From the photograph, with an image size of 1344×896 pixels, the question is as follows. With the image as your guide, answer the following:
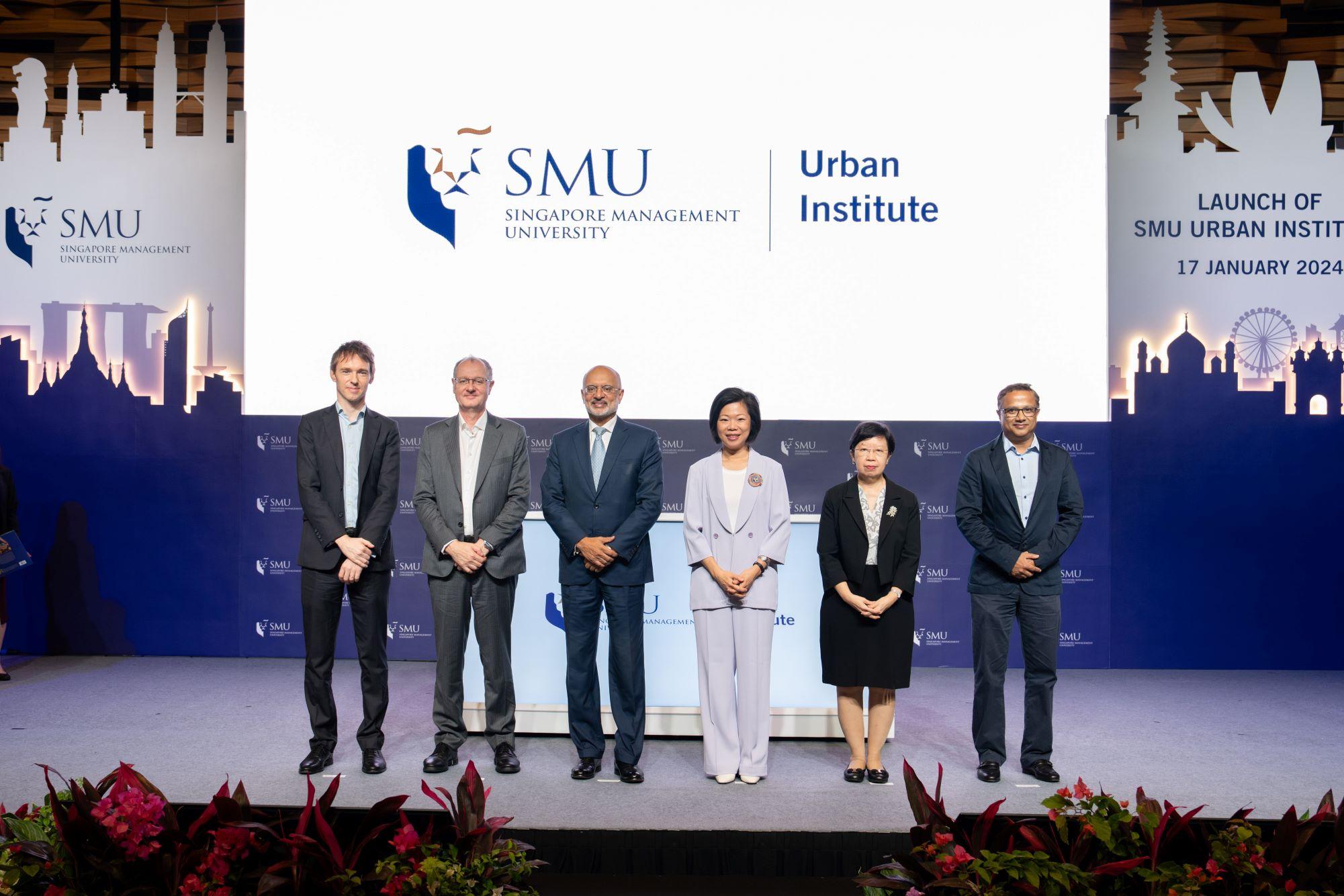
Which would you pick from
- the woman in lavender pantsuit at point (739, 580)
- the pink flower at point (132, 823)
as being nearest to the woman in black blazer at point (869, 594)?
the woman in lavender pantsuit at point (739, 580)

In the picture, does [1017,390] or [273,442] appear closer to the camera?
[1017,390]

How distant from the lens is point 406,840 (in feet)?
6.08

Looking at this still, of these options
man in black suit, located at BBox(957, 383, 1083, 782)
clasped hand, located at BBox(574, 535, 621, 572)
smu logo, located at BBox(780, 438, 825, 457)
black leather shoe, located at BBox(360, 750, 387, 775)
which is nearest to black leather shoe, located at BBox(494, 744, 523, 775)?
black leather shoe, located at BBox(360, 750, 387, 775)

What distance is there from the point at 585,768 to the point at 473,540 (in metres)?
0.96

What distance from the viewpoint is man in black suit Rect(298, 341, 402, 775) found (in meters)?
3.66

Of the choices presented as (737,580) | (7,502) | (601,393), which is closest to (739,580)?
(737,580)

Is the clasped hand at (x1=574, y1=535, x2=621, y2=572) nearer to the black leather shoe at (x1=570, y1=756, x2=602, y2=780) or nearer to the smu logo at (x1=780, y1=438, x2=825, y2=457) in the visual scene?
the black leather shoe at (x1=570, y1=756, x2=602, y2=780)

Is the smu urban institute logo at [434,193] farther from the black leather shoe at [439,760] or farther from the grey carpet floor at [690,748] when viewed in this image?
the black leather shoe at [439,760]

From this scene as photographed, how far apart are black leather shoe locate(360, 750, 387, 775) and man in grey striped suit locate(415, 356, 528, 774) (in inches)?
8.4

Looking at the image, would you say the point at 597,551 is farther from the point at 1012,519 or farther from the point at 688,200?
the point at 688,200

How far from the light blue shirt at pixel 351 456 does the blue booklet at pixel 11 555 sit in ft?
8.96

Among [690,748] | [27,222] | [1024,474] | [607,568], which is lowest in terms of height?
[690,748]

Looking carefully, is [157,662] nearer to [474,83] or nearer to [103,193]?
[103,193]

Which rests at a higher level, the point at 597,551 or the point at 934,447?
the point at 934,447
